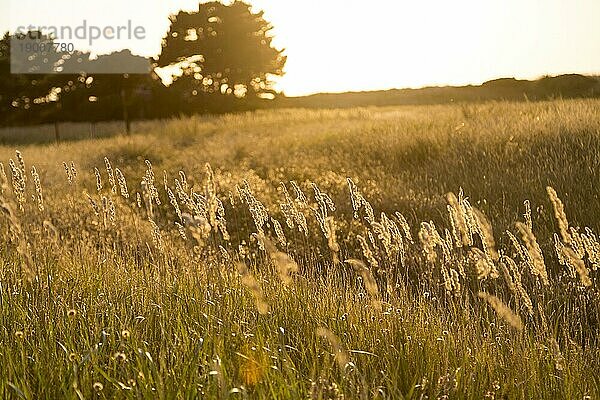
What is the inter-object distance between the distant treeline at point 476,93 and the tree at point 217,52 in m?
2.88

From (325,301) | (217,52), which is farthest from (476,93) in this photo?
(325,301)

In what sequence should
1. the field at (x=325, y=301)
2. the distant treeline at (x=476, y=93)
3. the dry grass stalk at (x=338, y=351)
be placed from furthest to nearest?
the distant treeline at (x=476, y=93) → the field at (x=325, y=301) → the dry grass stalk at (x=338, y=351)

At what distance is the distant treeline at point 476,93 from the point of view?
29472mm

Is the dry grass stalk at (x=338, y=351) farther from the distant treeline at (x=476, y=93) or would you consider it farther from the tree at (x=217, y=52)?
the tree at (x=217, y=52)

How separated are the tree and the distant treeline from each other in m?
2.88

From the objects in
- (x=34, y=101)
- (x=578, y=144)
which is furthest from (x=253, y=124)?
(x=34, y=101)

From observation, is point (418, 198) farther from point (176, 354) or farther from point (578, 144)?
point (176, 354)

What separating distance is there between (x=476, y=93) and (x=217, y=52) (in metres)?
17.1

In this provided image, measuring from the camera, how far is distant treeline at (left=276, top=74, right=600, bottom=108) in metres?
29.5

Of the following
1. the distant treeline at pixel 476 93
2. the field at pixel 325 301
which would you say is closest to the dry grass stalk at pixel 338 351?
the field at pixel 325 301

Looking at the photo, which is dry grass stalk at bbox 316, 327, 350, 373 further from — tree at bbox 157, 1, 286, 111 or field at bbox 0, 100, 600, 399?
tree at bbox 157, 1, 286, 111

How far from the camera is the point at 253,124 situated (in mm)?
19172

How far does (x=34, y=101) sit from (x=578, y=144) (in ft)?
101

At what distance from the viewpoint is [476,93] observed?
40.8 metres
